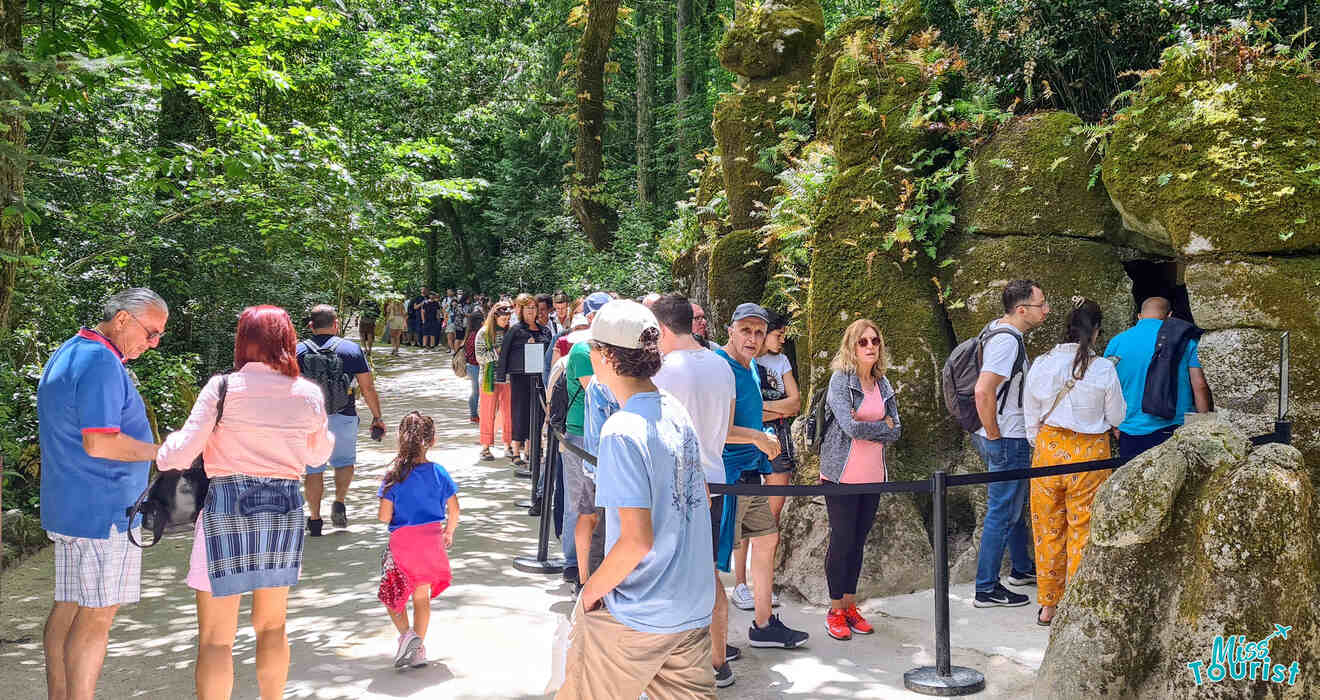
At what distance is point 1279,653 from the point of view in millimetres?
4336

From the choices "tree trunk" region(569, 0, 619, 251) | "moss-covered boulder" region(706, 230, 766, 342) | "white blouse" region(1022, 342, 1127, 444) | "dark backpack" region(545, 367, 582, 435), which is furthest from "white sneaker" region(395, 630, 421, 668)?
"tree trunk" region(569, 0, 619, 251)

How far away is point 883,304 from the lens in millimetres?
8125

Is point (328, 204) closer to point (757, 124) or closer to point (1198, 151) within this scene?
point (757, 124)

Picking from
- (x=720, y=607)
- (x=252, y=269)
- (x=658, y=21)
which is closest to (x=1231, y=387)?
(x=720, y=607)

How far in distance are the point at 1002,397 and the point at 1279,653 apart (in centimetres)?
259

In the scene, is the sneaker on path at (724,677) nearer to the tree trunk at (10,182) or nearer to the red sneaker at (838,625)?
the red sneaker at (838,625)

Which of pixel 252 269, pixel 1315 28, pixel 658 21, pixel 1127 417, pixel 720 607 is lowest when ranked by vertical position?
pixel 720 607

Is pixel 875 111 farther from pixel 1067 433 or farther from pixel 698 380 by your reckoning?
pixel 698 380

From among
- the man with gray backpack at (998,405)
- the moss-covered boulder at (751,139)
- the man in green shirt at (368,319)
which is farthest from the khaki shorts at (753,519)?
the man in green shirt at (368,319)

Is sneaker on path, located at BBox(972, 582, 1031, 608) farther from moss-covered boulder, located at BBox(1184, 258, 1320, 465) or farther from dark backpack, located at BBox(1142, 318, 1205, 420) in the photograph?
moss-covered boulder, located at BBox(1184, 258, 1320, 465)

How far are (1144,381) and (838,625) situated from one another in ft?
8.73

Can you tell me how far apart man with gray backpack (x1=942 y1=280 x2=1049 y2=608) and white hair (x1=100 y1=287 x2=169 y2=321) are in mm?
5007

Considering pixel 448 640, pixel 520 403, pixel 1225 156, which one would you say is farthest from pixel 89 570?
pixel 520 403

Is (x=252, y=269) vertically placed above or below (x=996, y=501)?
above
